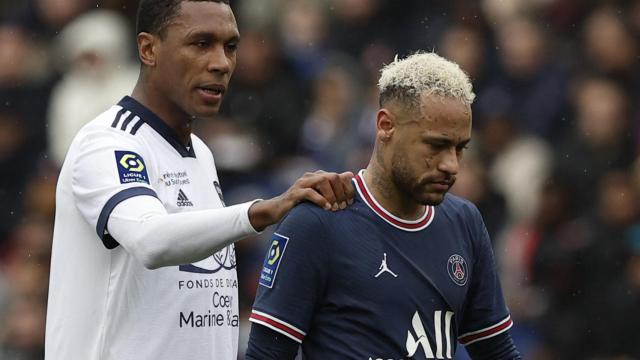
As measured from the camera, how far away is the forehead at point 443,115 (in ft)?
16.4

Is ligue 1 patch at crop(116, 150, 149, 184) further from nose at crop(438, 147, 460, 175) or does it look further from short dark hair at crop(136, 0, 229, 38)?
nose at crop(438, 147, 460, 175)

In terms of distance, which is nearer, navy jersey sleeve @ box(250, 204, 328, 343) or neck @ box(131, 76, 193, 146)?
navy jersey sleeve @ box(250, 204, 328, 343)

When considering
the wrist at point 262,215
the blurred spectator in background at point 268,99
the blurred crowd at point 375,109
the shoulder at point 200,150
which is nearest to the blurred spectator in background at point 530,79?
the blurred crowd at point 375,109

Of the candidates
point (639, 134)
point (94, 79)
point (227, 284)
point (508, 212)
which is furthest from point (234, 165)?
point (227, 284)

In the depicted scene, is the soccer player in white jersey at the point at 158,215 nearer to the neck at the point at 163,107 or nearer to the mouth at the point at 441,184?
the neck at the point at 163,107

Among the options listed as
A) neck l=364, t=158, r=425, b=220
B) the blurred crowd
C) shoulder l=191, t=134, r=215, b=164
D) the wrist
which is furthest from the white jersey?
the blurred crowd

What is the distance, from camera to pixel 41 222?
11.3 metres

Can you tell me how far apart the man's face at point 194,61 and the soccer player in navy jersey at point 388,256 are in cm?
68

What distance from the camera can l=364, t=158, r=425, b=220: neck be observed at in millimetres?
5148

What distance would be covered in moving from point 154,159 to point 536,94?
6.30 meters

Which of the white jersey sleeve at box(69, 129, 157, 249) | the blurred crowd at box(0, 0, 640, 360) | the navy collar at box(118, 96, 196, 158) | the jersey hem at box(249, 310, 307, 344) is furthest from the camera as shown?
the blurred crowd at box(0, 0, 640, 360)

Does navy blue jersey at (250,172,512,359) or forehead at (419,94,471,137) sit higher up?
forehead at (419,94,471,137)

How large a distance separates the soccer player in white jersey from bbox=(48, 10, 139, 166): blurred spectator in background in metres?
6.08

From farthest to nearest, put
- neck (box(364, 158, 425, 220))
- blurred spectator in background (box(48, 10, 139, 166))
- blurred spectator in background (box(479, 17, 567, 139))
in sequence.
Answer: blurred spectator in background (box(48, 10, 139, 166)) < blurred spectator in background (box(479, 17, 567, 139)) < neck (box(364, 158, 425, 220))
